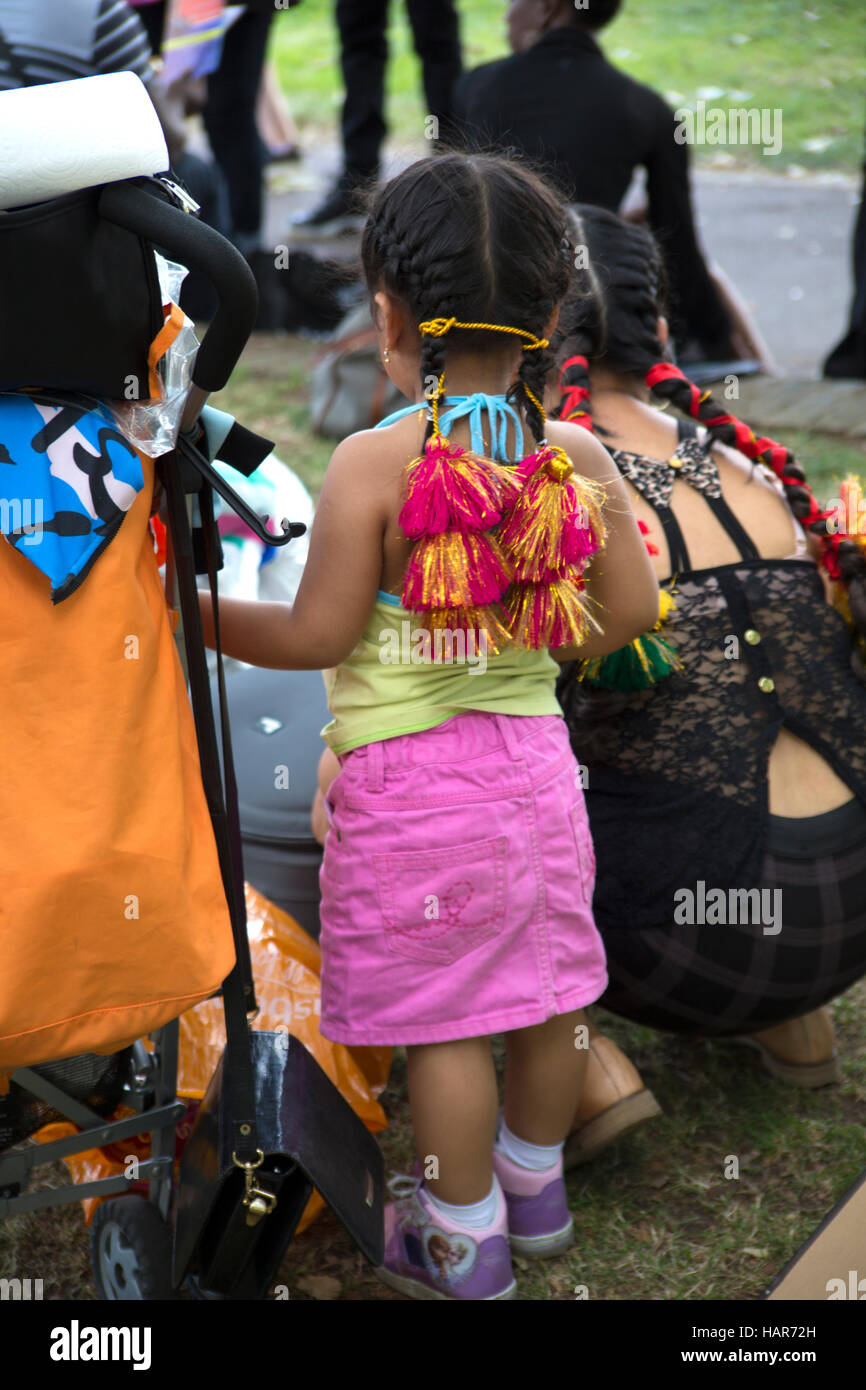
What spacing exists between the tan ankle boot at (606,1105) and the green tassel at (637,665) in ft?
1.87

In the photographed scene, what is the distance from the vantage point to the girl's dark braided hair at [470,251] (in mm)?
1503

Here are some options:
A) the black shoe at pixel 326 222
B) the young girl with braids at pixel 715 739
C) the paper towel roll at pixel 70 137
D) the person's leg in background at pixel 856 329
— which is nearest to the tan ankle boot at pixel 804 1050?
the young girl with braids at pixel 715 739

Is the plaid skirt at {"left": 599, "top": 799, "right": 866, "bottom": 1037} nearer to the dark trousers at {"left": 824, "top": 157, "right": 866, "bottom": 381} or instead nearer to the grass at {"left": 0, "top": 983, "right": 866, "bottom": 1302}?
the grass at {"left": 0, "top": 983, "right": 866, "bottom": 1302}

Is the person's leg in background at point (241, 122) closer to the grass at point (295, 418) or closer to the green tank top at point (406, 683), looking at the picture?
the grass at point (295, 418)

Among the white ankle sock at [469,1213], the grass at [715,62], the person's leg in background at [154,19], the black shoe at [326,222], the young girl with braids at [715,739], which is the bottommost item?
the grass at [715,62]

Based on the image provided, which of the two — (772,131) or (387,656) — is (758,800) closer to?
(387,656)

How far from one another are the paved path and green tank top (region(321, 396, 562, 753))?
4.26m

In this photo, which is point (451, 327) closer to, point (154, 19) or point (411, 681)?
point (411, 681)

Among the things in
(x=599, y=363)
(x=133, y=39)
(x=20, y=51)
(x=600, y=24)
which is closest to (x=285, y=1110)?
(x=599, y=363)

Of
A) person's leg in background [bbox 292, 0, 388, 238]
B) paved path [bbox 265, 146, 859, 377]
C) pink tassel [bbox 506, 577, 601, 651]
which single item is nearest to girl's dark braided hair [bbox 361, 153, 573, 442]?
pink tassel [bbox 506, 577, 601, 651]

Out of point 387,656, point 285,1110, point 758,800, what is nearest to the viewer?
point 285,1110

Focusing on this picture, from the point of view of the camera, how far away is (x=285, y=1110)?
1533 mm

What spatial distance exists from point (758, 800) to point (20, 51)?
135 centimetres

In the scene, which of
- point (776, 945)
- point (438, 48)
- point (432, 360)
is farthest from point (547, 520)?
point (438, 48)
